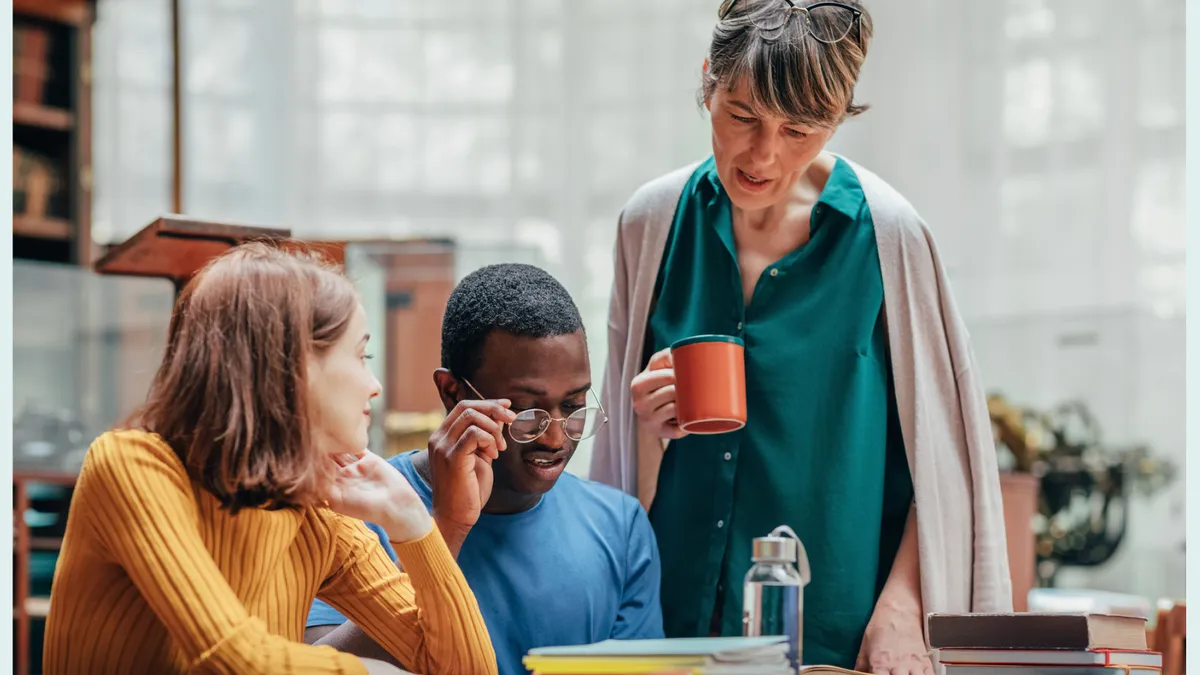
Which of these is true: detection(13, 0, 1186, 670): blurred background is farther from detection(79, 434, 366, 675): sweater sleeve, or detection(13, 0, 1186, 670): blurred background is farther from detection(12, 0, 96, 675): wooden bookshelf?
detection(79, 434, 366, 675): sweater sleeve

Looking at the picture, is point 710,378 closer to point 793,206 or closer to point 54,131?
point 793,206

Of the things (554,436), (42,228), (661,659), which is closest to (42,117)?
(42,228)

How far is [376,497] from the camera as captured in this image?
1299 millimetres

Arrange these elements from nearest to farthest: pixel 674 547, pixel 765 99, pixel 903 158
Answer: pixel 765 99 → pixel 674 547 → pixel 903 158

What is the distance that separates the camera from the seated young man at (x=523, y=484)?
1.49 metres

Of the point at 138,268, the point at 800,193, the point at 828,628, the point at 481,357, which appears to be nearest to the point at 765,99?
the point at 800,193

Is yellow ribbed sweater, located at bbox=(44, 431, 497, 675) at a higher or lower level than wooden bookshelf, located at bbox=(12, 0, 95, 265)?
lower

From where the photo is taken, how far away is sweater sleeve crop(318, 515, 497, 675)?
4.40ft

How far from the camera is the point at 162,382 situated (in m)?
1.20

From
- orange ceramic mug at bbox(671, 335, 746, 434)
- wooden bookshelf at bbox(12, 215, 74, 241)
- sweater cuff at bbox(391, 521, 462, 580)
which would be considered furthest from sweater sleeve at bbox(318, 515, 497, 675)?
wooden bookshelf at bbox(12, 215, 74, 241)

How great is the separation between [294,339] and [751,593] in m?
0.62

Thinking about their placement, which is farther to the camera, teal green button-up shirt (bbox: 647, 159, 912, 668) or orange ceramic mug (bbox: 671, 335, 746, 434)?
teal green button-up shirt (bbox: 647, 159, 912, 668)

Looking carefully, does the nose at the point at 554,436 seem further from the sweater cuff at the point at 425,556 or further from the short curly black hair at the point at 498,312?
the sweater cuff at the point at 425,556

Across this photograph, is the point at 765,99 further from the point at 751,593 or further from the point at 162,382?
the point at 162,382
